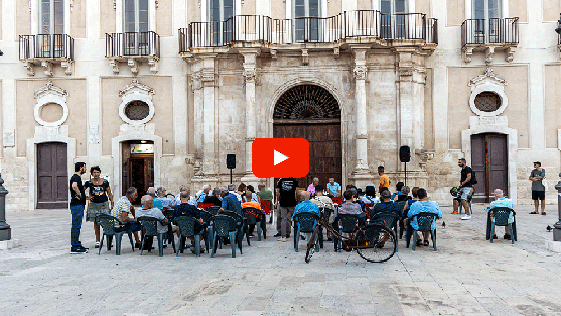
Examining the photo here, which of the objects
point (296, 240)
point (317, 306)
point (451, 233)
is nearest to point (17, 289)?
point (317, 306)

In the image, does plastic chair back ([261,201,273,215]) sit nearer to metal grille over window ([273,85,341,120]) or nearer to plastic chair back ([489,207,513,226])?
plastic chair back ([489,207,513,226])

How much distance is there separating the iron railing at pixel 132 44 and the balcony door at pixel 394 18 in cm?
919

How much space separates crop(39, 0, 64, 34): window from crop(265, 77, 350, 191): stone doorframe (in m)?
9.37

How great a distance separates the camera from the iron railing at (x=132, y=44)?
65.1 feet

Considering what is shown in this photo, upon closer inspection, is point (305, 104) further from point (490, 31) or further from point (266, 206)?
point (266, 206)

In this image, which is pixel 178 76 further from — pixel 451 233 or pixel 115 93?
pixel 451 233

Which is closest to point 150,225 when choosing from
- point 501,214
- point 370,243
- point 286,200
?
point 286,200

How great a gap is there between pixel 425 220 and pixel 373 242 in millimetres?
1717

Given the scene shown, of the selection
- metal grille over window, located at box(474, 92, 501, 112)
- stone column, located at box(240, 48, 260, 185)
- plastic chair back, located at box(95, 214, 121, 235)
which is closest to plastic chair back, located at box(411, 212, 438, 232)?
plastic chair back, located at box(95, 214, 121, 235)

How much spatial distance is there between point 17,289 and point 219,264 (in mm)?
3085

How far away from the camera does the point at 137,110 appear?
20562 millimetres

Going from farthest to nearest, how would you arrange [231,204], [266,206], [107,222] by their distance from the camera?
[266,206]
[231,204]
[107,222]

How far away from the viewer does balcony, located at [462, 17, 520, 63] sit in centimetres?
1898

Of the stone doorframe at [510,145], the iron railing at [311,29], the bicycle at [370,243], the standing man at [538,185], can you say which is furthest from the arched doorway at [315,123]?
the bicycle at [370,243]
